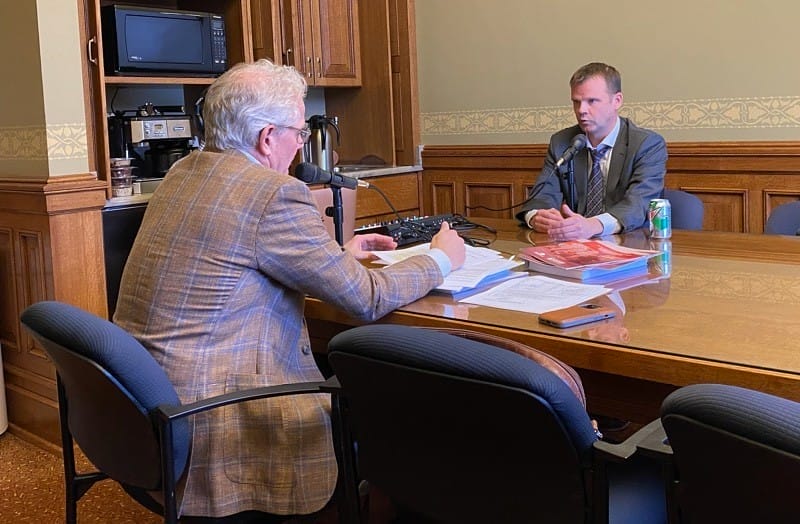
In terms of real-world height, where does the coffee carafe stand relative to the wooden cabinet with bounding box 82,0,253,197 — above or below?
below

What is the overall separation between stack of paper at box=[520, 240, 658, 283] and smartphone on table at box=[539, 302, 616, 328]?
0.30 meters

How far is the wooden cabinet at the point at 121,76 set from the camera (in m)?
3.14

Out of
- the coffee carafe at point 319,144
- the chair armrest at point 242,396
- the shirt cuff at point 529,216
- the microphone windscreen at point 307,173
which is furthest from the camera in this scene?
the coffee carafe at point 319,144

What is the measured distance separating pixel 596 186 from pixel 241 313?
5.73 ft

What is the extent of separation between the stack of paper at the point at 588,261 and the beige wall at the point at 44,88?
1673mm

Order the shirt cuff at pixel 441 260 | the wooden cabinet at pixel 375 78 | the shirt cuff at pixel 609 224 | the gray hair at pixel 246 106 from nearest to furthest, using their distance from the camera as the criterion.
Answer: the gray hair at pixel 246 106 → the shirt cuff at pixel 441 260 → the shirt cuff at pixel 609 224 → the wooden cabinet at pixel 375 78

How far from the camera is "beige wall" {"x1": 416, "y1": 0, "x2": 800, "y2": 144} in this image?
3545 millimetres

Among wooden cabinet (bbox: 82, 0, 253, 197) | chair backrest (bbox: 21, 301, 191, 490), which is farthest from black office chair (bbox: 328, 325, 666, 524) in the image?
wooden cabinet (bbox: 82, 0, 253, 197)

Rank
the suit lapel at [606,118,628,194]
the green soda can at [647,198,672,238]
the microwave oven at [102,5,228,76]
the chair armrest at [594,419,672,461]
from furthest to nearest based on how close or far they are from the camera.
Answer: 1. the microwave oven at [102,5,228,76]
2. the suit lapel at [606,118,628,194]
3. the green soda can at [647,198,672,238]
4. the chair armrest at [594,419,672,461]

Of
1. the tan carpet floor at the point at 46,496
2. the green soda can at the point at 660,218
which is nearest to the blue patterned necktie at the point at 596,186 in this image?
the green soda can at the point at 660,218

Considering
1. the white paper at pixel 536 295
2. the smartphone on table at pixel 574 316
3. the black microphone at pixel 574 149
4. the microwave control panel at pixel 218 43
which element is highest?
the microwave control panel at pixel 218 43

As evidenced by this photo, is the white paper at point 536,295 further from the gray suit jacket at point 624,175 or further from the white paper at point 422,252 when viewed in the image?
the gray suit jacket at point 624,175

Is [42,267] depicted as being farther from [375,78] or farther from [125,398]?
[375,78]

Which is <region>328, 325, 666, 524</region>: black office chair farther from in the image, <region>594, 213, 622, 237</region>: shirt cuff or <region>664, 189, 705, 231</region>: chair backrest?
<region>664, 189, 705, 231</region>: chair backrest
